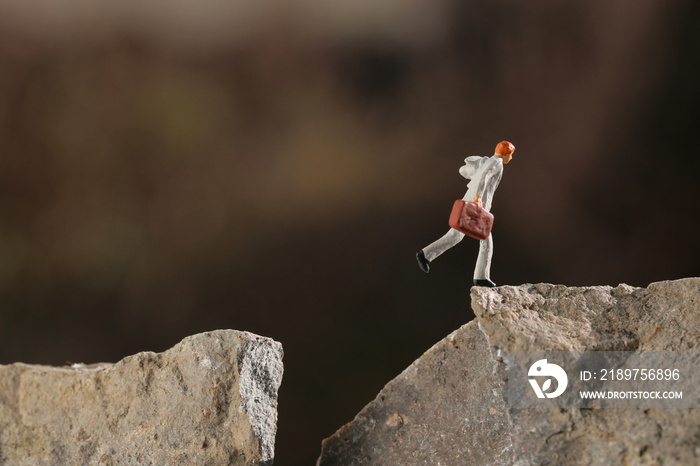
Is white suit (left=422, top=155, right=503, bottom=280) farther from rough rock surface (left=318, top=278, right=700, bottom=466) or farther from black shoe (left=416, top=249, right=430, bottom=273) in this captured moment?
rough rock surface (left=318, top=278, right=700, bottom=466)

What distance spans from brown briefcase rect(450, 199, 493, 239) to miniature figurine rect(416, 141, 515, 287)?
0.05m

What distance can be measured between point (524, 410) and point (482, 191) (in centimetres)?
84

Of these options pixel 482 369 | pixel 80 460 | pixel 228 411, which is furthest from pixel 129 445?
pixel 482 369

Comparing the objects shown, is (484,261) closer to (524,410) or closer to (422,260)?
(422,260)

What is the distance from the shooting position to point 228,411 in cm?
210

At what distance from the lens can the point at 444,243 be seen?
241cm

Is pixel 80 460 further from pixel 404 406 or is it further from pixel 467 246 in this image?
pixel 467 246

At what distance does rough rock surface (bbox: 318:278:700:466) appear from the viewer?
68.7 inches

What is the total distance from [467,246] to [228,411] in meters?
1.66

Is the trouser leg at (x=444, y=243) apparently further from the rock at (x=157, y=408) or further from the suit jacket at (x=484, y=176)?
the rock at (x=157, y=408)

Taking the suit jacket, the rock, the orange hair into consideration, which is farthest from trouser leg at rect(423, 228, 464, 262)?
the rock
